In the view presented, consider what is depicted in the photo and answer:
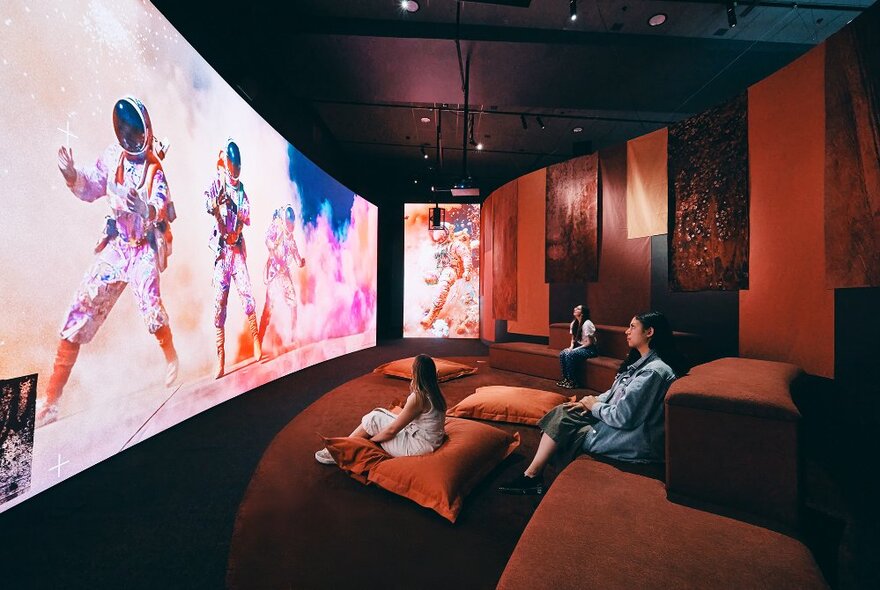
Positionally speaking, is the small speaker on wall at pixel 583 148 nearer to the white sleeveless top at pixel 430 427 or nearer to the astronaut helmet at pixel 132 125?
the white sleeveless top at pixel 430 427

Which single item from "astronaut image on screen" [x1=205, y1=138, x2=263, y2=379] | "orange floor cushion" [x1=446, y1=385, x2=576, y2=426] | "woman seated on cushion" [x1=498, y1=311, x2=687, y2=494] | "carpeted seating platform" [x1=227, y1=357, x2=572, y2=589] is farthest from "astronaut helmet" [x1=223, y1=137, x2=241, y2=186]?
"woman seated on cushion" [x1=498, y1=311, x2=687, y2=494]

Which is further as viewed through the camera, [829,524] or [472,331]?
[472,331]

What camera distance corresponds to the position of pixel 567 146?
9.01 m

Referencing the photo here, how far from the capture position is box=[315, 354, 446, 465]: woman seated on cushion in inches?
96.0

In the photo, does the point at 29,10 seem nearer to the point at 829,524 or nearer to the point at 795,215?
the point at 829,524

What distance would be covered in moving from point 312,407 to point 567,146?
8467 mm

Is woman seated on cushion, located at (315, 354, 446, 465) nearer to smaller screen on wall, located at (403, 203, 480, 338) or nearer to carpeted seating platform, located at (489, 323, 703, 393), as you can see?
carpeted seating platform, located at (489, 323, 703, 393)

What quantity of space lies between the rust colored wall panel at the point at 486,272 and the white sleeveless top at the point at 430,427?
655cm

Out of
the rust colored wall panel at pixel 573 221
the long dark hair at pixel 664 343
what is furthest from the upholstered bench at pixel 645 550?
the rust colored wall panel at pixel 573 221

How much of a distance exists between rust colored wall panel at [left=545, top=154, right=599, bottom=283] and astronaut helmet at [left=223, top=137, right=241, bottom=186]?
5.13 m

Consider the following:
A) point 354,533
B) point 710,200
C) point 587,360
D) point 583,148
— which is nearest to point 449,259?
point 583,148

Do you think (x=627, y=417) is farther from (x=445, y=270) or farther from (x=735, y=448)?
(x=445, y=270)

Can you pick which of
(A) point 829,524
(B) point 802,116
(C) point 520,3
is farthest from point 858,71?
(A) point 829,524

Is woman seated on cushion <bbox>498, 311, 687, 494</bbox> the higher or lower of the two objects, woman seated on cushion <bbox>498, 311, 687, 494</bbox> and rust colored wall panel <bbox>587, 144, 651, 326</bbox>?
the lower
